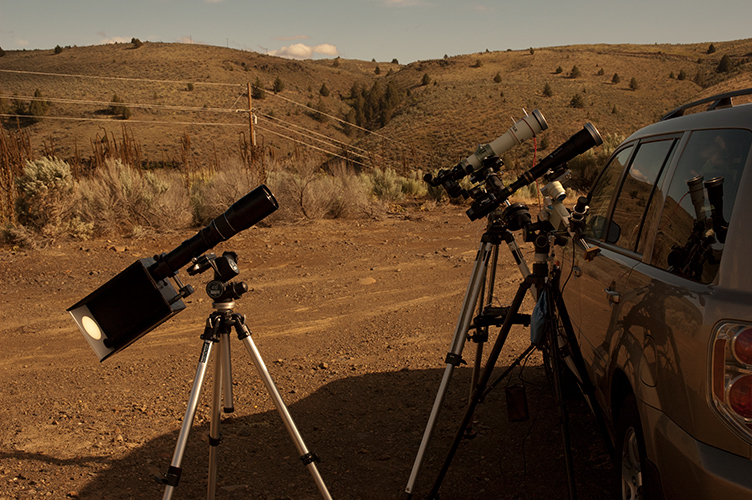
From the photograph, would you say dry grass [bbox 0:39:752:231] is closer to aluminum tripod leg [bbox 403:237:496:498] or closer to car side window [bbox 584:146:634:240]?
car side window [bbox 584:146:634:240]

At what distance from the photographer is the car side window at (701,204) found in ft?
6.45

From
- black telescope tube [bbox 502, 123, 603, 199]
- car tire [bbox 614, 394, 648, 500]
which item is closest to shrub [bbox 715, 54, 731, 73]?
black telescope tube [bbox 502, 123, 603, 199]

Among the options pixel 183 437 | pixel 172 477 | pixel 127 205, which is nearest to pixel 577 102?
pixel 127 205

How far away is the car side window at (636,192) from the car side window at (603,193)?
19cm

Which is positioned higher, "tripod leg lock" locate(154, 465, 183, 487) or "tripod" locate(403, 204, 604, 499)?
"tripod" locate(403, 204, 604, 499)

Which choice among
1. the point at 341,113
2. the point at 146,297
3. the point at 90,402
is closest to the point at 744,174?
the point at 146,297

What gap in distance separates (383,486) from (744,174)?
2571 millimetres

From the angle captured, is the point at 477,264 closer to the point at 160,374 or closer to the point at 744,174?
the point at 744,174

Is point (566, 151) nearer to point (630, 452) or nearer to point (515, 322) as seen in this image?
point (515, 322)

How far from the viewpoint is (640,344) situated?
7.40ft

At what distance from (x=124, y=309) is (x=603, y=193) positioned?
3.00 meters

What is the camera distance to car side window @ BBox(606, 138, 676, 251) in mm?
2758

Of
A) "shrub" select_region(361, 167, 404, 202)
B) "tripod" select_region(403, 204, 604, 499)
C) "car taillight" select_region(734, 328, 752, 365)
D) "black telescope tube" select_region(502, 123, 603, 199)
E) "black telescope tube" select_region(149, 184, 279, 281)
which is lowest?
"shrub" select_region(361, 167, 404, 202)

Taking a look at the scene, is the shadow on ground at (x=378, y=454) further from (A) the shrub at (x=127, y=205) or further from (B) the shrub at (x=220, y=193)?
(B) the shrub at (x=220, y=193)
